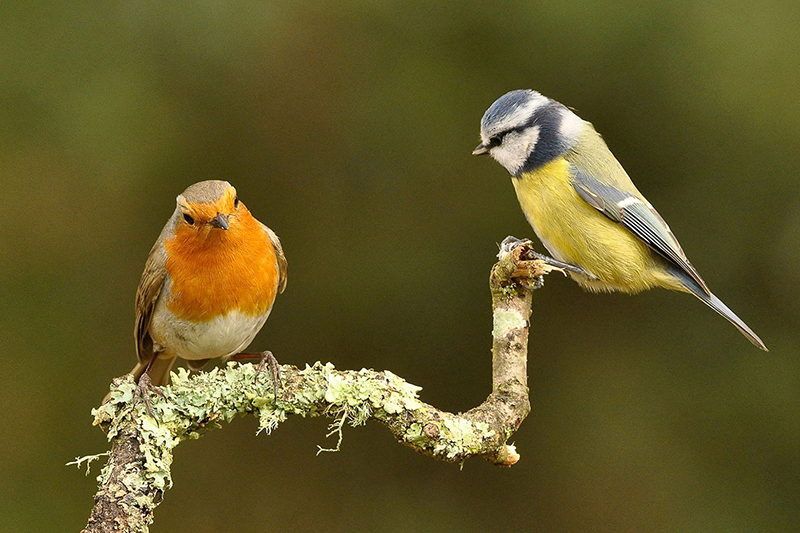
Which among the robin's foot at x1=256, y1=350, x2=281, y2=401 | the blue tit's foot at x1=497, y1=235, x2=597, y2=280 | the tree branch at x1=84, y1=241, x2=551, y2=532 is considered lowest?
the tree branch at x1=84, y1=241, x2=551, y2=532

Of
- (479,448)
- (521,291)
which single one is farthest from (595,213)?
(479,448)

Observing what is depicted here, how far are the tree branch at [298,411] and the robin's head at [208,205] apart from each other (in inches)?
20.9

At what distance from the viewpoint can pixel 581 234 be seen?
3078 millimetres

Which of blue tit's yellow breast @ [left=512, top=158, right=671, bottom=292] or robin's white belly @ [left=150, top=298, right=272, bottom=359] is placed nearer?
robin's white belly @ [left=150, top=298, right=272, bottom=359]

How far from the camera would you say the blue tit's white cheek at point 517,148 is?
10.2 ft

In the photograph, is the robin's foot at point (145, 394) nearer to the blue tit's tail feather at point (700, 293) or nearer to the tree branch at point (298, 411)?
the tree branch at point (298, 411)

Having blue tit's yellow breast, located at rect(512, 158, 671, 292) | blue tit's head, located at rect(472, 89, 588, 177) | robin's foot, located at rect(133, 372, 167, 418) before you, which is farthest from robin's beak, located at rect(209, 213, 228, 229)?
blue tit's yellow breast, located at rect(512, 158, 671, 292)

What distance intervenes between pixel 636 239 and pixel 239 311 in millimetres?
1579

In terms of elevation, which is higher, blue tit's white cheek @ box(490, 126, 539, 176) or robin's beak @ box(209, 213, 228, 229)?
blue tit's white cheek @ box(490, 126, 539, 176)

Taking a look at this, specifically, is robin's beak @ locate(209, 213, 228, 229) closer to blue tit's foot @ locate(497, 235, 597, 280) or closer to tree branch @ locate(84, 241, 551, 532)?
tree branch @ locate(84, 241, 551, 532)

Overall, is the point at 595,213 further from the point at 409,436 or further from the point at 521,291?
the point at 409,436

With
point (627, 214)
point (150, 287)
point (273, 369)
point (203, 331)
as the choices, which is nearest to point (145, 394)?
point (273, 369)

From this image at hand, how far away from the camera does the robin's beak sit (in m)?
2.59

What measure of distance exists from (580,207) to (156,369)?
1.85 meters
